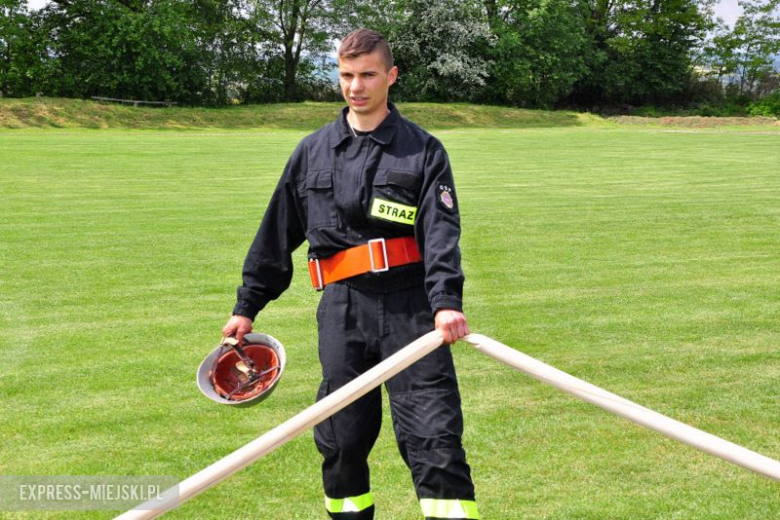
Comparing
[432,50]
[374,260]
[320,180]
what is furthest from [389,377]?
[432,50]

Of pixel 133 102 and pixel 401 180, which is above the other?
pixel 401 180

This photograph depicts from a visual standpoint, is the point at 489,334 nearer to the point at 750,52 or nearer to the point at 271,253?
the point at 271,253

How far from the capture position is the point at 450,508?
3.42 m

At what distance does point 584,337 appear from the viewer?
7562 mm

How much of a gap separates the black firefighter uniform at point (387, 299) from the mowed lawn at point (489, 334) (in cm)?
81

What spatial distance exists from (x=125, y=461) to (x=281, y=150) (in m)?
24.0

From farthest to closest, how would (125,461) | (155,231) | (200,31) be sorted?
(200,31) < (155,231) < (125,461)

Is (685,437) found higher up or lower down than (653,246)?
higher up

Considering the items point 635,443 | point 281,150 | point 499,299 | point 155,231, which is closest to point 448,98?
point 281,150

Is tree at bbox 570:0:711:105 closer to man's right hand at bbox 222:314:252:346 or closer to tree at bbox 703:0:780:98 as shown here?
tree at bbox 703:0:780:98

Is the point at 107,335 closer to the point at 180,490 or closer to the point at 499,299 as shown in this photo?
the point at 499,299

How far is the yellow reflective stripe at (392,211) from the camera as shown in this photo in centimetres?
367

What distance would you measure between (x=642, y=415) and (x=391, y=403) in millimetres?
955

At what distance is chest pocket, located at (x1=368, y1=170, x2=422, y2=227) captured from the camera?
3.67 metres
